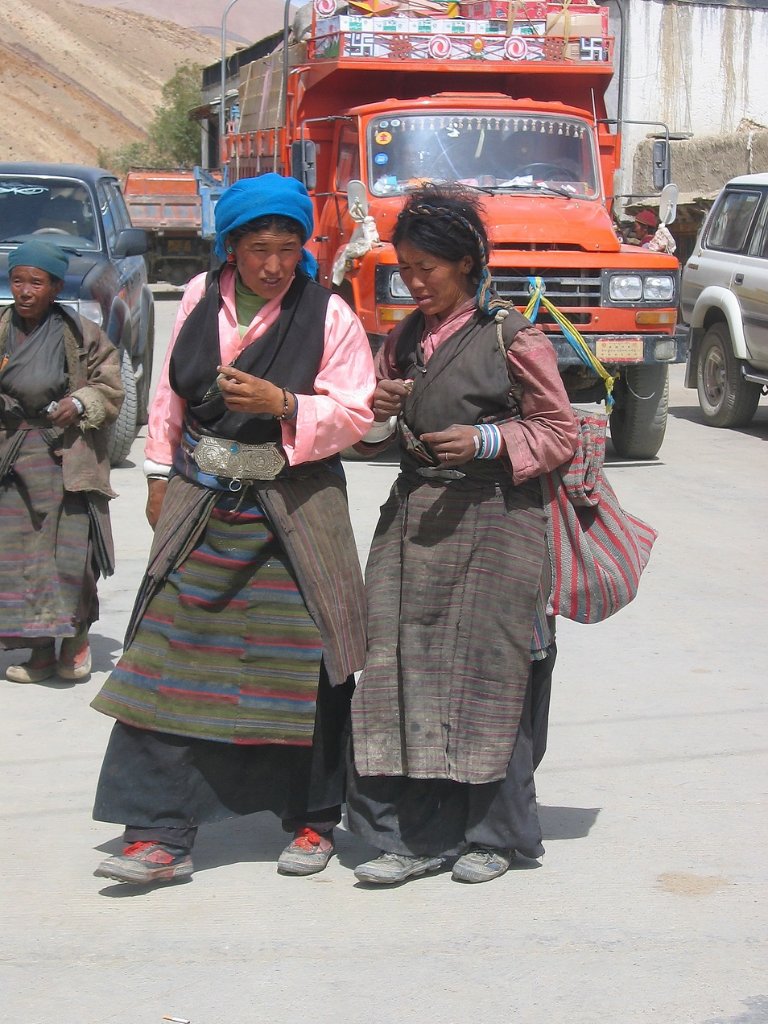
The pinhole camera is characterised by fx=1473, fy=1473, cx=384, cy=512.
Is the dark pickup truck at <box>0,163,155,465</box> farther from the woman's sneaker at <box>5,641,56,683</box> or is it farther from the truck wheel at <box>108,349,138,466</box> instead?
the woman's sneaker at <box>5,641,56,683</box>

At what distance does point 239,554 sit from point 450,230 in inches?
37.2

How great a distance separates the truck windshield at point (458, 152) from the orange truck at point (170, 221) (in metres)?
17.7

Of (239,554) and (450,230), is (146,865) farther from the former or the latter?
(450,230)

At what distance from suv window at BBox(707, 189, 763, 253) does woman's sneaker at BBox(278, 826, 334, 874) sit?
355 inches

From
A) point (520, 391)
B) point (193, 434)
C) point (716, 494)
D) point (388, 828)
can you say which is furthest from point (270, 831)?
point (716, 494)

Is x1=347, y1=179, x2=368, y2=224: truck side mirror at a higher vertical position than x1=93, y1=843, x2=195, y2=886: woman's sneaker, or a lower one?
higher

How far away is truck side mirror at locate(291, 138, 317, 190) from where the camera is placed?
35.0ft

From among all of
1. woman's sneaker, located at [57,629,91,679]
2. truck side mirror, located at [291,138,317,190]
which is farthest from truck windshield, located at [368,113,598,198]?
woman's sneaker, located at [57,629,91,679]

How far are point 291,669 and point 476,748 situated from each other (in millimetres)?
497

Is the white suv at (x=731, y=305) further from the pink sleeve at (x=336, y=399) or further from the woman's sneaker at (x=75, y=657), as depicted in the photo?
the pink sleeve at (x=336, y=399)

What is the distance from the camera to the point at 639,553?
385 centimetres

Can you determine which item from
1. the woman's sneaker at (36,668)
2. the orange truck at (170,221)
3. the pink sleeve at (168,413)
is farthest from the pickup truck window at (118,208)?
the orange truck at (170,221)

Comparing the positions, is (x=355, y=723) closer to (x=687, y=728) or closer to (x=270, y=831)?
(x=270, y=831)

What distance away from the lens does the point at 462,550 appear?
366cm
